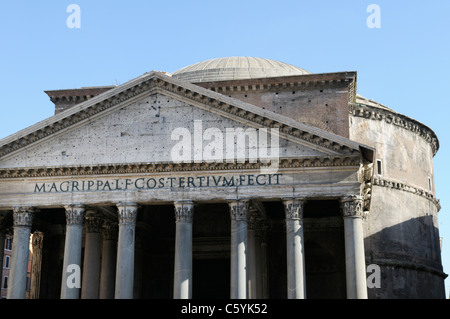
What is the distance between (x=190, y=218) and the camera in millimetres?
20672

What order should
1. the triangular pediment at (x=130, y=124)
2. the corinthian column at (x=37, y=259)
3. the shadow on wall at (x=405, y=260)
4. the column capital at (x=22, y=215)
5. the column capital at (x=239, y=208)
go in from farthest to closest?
1. the shadow on wall at (x=405, y=260)
2. the corinthian column at (x=37, y=259)
3. the column capital at (x=22, y=215)
4. the triangular pediment at (x=130, y=124)
5. the column capital at (x=239, y=208)

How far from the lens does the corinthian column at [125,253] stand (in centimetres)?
2019

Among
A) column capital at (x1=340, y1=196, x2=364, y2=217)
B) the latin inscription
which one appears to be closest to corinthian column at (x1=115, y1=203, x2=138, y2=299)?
the latin inscription

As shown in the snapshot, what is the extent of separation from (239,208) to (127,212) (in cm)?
380

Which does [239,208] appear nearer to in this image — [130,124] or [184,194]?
[184,194]

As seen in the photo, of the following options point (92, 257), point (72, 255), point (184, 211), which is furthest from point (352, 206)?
point (92, 257)

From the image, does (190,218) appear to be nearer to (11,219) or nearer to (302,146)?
(302,146)

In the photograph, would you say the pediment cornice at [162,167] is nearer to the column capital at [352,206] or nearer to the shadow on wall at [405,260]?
the column capital at [352,206]

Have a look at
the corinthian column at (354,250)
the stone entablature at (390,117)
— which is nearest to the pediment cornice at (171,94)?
the corinthian column at (354,250)

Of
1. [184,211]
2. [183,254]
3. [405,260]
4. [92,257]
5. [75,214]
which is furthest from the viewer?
[405,260]

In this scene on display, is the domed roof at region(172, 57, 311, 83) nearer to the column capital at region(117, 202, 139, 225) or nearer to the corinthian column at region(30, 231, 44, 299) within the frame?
the corinthian column at region(30, 231, 44, 299)

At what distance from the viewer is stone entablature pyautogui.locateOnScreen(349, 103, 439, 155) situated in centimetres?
→ 3025

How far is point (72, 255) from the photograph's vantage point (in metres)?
20.8
